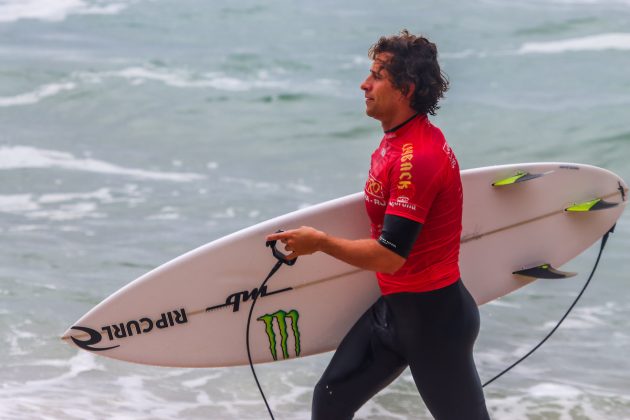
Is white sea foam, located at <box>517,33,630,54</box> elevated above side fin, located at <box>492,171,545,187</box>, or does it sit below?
below

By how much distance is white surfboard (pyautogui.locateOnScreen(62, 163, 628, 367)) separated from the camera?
3.40 meters

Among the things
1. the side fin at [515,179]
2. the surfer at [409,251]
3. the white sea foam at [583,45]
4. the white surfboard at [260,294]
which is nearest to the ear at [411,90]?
the surfer at [409,251]

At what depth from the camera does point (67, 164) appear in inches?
396

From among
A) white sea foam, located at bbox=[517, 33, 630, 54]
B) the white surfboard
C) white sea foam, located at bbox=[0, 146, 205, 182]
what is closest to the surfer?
the white surfboard

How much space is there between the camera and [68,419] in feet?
14.9

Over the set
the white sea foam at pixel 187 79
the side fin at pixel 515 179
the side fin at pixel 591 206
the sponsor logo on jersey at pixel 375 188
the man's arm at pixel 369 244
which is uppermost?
the sponsor logo on jersey at pixel 375 188

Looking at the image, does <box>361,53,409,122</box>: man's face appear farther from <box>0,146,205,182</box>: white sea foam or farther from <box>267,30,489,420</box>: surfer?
<box>0,146,205,182</box>: white sea foam

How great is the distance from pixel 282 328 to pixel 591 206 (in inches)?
50.4

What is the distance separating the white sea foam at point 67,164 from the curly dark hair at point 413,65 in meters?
7.21

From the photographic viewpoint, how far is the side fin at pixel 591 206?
3834 millimetres

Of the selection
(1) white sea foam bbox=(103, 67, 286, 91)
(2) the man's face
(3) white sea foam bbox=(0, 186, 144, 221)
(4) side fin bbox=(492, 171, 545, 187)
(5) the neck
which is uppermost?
(2) the man's face

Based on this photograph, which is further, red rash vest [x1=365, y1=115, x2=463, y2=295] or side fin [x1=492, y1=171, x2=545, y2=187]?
side fin [x1=492, y1=171, x2=545, y2=187]

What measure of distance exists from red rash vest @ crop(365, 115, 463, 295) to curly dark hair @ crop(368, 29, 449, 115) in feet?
0.27

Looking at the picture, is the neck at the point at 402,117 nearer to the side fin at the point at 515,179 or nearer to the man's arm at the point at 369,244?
the man's arm at the point at 369,244
